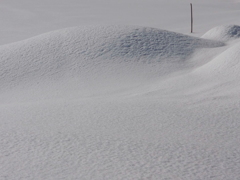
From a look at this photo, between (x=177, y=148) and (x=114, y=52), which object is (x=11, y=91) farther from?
(x=177, y=148)

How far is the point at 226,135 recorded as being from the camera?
2.83 m

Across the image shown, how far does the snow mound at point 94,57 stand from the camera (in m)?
5.34

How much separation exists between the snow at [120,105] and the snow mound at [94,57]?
0.02 meters

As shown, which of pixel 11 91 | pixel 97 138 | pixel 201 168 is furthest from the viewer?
pixel 11 91

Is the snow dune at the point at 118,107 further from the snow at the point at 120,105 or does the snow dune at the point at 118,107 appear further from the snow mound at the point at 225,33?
the snow mound at the point at 225,33

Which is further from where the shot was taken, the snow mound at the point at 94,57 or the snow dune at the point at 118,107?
the snow mound at the point at 94,57

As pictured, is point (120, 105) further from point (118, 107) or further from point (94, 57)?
point (94, 57)

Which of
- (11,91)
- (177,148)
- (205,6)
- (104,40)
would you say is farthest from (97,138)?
(205,6)

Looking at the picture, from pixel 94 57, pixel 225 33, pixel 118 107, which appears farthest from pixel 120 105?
pixel 225 33

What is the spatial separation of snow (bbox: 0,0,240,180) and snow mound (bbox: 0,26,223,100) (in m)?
0.02

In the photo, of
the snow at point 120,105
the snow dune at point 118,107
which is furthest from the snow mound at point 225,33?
the snow dune at point 118,107

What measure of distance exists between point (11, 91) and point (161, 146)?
10.4 ft

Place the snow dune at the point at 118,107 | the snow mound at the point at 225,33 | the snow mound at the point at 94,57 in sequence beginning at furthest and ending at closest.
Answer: the snow mound at the point at 225,33, the snow mound at the point at 94,57, the snow dune at the point at 118,107

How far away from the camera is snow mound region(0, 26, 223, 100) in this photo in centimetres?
534
